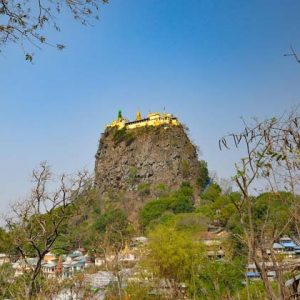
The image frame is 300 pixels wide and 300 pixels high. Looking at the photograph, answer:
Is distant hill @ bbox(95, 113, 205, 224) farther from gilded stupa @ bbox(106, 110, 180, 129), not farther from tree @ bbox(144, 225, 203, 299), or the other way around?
tree @ bbox(144, 225, 203, 299)

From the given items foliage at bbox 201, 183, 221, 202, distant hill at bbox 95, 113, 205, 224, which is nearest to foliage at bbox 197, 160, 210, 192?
distant hill at bbox 95, 113, 205, 224

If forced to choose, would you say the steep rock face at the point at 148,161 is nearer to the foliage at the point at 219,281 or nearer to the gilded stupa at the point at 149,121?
the gilded stupa at the point at 149,121

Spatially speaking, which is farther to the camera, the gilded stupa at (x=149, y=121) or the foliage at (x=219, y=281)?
the gilded stupa at (x=149, y=121)

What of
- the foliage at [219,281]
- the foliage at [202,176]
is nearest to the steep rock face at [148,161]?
the foliage at [202,176]

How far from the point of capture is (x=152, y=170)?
5906 cm

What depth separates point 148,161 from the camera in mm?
59625

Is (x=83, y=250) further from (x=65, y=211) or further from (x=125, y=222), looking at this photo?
(x=65, y=211)

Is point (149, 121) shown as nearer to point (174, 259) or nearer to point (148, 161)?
point (148, 161)

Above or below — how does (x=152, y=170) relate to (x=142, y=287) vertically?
above

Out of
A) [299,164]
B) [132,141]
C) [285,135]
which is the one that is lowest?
[299,164]

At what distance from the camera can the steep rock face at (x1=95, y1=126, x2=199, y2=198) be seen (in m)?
57.9

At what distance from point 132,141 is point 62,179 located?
2021 inches

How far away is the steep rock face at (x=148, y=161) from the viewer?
5788cm

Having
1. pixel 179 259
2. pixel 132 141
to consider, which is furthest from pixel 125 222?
pixel 179 259
